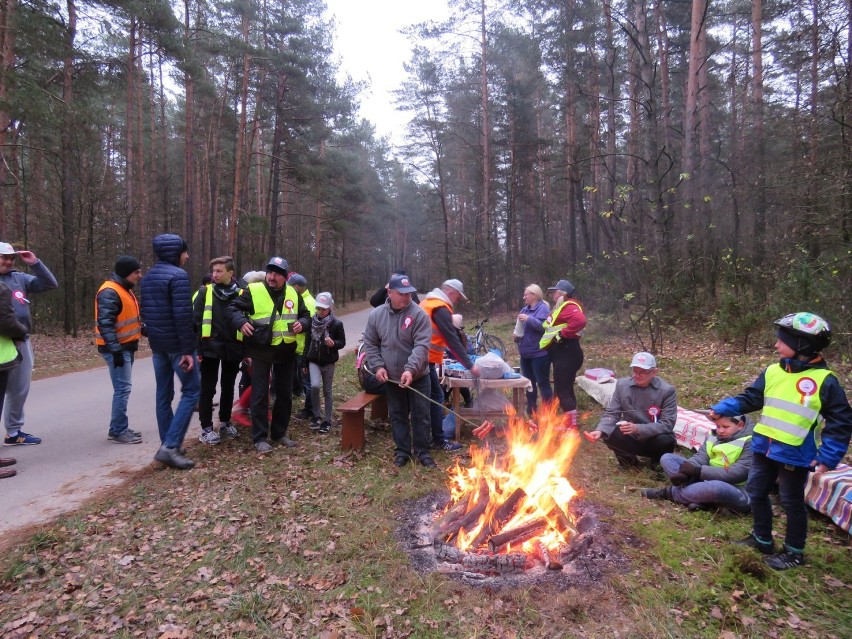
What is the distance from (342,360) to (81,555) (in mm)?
9588

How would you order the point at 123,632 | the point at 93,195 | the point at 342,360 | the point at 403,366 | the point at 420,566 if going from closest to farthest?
the point at 123,632 → the point at 420,566 → the point at 403,366 → the point at 342,360 → the point at 93,195

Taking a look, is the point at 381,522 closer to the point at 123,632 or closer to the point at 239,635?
the point at 239,635

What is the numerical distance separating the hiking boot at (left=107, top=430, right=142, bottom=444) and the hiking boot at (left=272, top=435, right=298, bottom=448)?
1.69 metres

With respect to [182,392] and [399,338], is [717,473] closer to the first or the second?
[399,338]

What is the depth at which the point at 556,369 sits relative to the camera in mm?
6910

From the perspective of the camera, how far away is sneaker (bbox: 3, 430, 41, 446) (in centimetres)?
594

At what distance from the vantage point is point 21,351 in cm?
571

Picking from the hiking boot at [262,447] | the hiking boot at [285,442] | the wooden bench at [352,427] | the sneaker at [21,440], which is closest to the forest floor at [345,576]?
the hiking boot at [262,447]

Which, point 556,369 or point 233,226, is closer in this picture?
point 556,369

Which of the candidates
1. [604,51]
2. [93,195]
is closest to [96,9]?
[93,195]

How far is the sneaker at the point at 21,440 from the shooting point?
594cm

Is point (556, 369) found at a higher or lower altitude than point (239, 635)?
higher

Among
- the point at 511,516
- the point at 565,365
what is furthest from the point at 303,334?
the point at 565,365

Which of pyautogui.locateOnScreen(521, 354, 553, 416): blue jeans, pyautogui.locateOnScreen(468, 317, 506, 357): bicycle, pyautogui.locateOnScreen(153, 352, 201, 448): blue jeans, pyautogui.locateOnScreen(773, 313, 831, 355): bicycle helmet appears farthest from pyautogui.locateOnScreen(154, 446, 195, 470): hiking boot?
pyautogui.locateOnScreen(468, 317, 506, 357): bicycle
